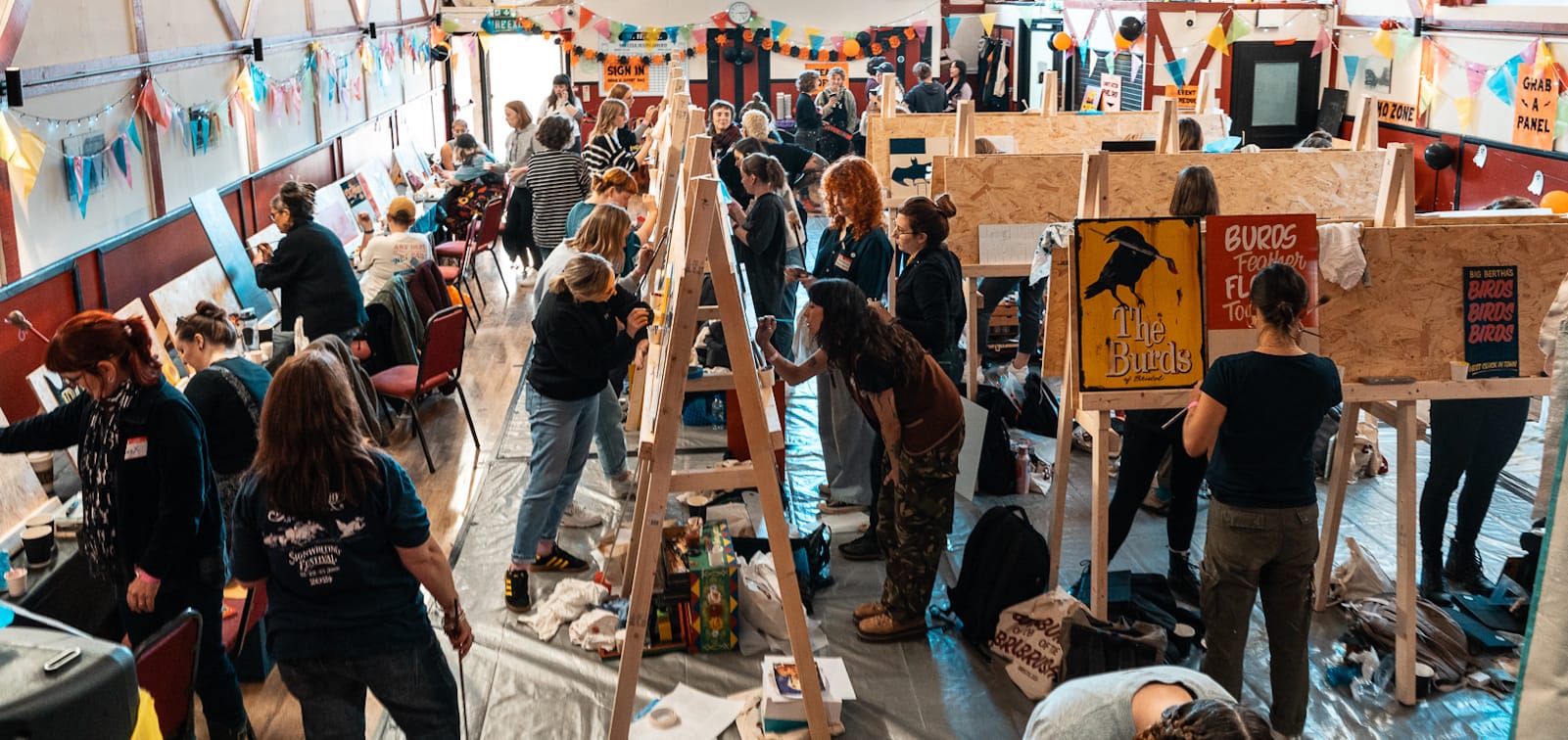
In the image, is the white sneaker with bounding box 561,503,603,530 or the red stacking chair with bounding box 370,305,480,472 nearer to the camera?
the white sneaker with bounding box 561,503,603,530

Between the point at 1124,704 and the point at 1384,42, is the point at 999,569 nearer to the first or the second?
the point at 1124,704

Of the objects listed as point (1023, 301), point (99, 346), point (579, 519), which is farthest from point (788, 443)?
point (99, 346)

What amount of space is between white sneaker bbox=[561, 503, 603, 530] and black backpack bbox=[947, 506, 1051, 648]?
6.14ft

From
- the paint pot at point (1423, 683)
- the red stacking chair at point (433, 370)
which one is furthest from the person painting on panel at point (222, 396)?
the paint pot at point (1423, 683)

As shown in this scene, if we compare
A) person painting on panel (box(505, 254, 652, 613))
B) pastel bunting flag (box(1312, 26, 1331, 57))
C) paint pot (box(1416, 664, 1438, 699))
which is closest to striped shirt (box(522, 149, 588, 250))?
person painting on panel (box(505, 254, 652, 613))

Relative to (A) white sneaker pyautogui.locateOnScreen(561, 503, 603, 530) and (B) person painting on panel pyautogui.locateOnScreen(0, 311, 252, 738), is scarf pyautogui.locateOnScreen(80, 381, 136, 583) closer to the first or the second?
(B) person painting on panel pyautogui.locateOnScreen(0, 311, 252, 738)

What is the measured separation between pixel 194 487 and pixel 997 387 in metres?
4.42

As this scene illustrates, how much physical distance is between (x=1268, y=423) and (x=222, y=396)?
10.3 ft

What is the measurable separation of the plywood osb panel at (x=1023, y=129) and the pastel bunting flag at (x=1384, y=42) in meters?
3.35

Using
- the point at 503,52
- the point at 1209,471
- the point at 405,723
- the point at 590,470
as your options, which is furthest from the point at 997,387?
the point at 503,52

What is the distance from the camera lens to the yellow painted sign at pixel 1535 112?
816 cm

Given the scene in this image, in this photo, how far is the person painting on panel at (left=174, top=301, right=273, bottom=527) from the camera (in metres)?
3.88

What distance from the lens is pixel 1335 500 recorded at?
14.6ft

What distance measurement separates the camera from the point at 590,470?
625 cm
